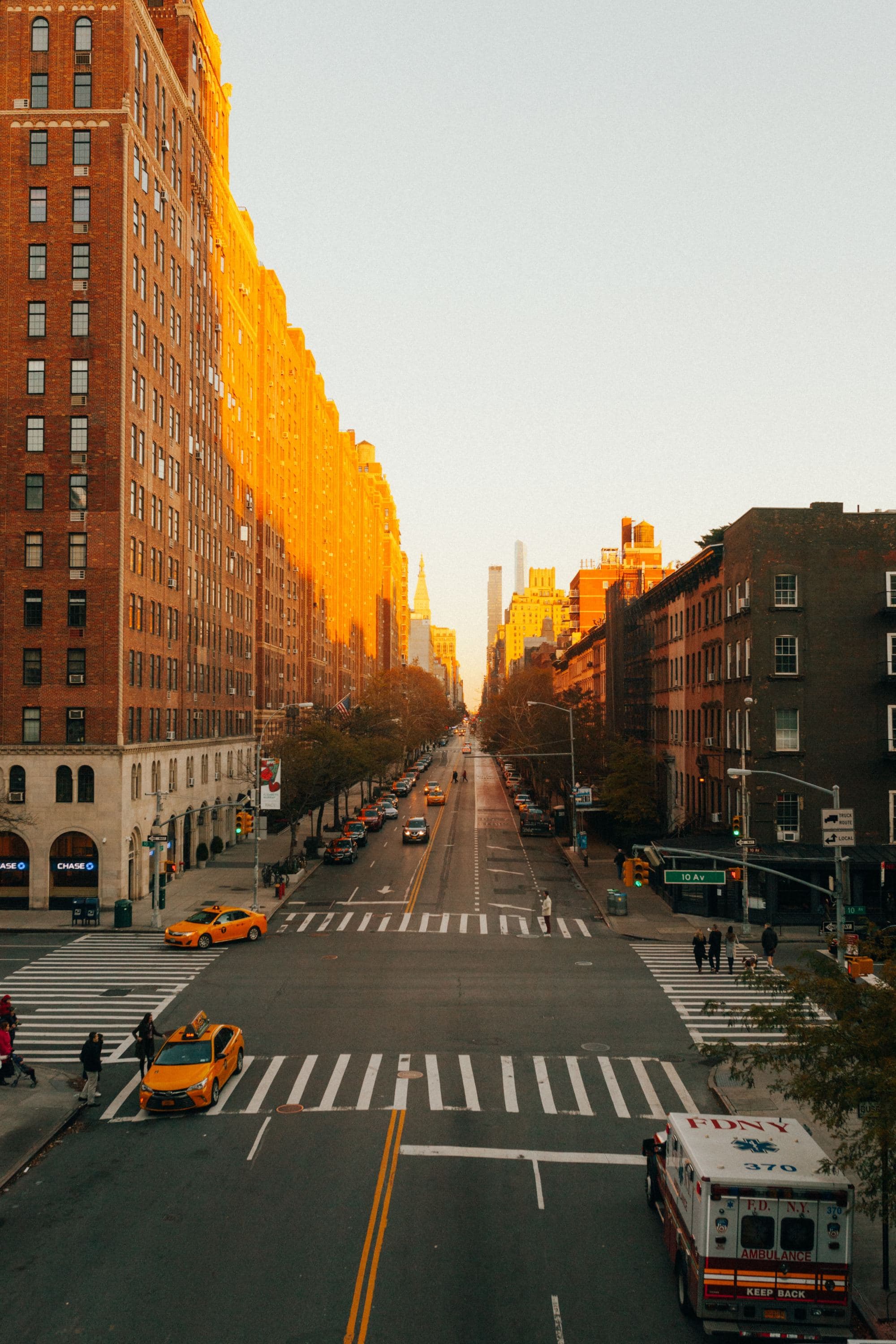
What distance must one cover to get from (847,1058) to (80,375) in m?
47.8

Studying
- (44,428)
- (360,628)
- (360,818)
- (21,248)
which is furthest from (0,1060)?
(360,628)

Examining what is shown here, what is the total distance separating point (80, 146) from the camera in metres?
50.5

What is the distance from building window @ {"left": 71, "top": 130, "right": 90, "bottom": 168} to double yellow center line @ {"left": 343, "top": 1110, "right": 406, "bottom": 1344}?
49.9 metres

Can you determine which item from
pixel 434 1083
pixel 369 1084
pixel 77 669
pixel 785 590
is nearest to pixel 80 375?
pixel 77 669

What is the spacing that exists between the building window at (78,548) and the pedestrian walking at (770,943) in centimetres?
3594

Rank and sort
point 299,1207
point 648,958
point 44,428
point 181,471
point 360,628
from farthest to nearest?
point 360,628 < point 181,471 < point 44,428 < point 648,958 < point 299,1207

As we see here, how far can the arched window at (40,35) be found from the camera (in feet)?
166

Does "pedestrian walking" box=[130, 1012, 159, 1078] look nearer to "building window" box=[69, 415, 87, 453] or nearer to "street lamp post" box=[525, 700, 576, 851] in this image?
"building window" box=[69, 415, 87, 453]

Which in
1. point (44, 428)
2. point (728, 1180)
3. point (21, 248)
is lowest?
point (728, 1180)

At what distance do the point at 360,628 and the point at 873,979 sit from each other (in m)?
157

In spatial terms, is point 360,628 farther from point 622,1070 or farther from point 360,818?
point 622,1070

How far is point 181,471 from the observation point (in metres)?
61.2

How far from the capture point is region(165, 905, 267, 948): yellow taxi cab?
39406 millimetres

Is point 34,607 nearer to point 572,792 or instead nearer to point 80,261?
point 80,261
